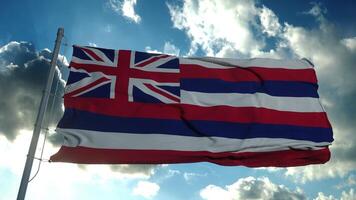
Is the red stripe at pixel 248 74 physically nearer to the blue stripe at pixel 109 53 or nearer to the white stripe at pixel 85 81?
the blue stripe at pixel 109 53

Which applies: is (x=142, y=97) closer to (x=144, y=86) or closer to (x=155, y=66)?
(x=144, y=86)

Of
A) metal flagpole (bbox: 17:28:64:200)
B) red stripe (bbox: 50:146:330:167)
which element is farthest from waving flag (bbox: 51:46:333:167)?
metal flagpole (bbox: 17:28:64:200)

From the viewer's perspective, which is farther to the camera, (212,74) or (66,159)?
(212,74)

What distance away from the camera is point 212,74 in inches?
685

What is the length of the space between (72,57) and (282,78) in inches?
281

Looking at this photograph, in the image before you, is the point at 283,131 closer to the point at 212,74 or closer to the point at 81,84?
the point at 212,74

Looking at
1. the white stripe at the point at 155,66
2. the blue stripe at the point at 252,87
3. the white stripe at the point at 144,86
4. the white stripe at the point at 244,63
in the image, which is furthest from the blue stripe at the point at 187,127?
the white stripe at the point at 244,63

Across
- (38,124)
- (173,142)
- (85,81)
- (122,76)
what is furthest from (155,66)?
(38,124)

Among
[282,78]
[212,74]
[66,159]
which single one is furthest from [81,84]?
[282,78]

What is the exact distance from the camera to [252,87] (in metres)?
17.1

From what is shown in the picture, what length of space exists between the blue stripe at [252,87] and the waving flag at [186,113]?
0.03 m

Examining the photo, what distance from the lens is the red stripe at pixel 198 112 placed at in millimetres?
15195

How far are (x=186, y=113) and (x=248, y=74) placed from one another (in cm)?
302

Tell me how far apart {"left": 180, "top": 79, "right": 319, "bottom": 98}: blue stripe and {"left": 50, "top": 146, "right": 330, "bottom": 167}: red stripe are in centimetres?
225
